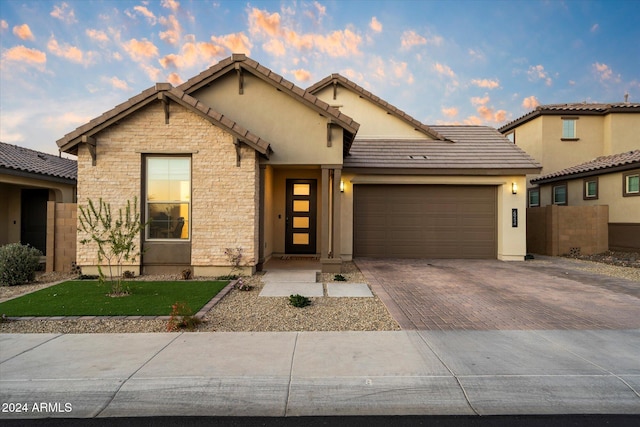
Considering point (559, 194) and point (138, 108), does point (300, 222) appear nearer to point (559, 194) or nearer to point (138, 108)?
point (138, 108)

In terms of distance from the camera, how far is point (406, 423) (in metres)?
2.78

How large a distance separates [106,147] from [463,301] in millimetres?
9276

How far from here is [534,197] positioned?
2030 cm

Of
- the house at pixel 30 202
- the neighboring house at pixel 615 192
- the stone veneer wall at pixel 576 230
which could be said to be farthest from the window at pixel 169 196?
the neighboring house at pixel 615 192

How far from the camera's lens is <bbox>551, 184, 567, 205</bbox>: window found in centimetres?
1730

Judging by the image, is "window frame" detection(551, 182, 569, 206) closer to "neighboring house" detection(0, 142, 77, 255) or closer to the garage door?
the garage door

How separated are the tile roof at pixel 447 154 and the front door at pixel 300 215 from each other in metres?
1.84

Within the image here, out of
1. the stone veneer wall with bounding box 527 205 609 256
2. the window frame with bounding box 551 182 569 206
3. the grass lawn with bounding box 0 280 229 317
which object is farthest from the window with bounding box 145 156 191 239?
the window frame with bounding box 551 182 569 206

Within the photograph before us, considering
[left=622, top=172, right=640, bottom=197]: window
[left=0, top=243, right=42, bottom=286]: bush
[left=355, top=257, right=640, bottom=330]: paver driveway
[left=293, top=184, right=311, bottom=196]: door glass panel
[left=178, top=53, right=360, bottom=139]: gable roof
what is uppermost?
[left=178, top=53, right=360, bottom=139]: gable roof

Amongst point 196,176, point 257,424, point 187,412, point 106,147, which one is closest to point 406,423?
point 257,424

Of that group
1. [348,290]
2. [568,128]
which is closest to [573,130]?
[568,128]

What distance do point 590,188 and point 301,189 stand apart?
13.9 m

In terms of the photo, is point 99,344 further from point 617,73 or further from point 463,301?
point 617,73

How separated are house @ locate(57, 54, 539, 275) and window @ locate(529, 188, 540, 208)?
8894 millimetres
